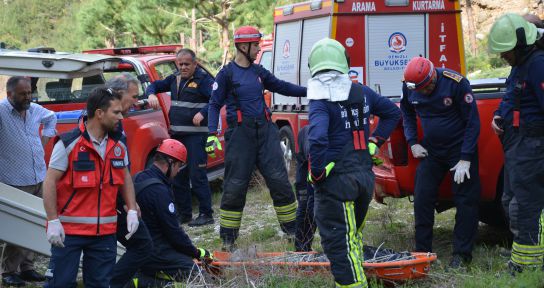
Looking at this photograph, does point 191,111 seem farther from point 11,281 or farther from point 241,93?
point 11,281

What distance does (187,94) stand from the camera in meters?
8.00

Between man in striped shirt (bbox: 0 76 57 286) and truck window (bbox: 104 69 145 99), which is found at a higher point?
truck window (bbox: 104 69 145 99)

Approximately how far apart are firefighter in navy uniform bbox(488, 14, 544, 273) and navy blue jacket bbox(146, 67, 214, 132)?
367cm

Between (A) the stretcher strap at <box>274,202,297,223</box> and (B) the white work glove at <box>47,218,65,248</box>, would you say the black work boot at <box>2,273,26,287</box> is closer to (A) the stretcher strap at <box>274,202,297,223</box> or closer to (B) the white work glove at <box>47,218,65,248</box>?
(B) the white work glove at <box>47,218,65,248</box>

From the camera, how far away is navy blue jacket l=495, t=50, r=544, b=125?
496cm

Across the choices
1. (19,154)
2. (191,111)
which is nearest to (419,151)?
(191,111)

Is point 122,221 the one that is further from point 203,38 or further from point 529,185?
point 203,38

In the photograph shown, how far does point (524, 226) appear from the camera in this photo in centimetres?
505

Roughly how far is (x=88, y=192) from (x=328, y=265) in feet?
5.77

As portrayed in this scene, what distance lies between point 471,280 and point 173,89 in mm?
4182

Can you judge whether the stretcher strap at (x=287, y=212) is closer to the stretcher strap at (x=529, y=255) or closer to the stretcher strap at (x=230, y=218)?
the stretcher strap at (x=230, y=218)

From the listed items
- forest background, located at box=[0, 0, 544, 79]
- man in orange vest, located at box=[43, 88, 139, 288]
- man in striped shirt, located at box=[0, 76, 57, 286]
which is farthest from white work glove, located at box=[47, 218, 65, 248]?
forest background, located at box=[0, 0, 544, 79]

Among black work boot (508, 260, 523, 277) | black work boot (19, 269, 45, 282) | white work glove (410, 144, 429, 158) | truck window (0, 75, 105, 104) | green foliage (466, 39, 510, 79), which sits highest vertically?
green foliage (466, 39, 510, 79)

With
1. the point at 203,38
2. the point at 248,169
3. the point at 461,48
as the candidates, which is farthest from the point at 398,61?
the point at 203,38
